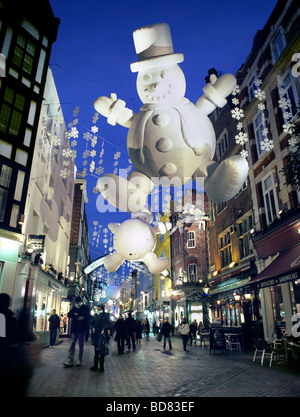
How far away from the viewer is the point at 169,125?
3.95 meters

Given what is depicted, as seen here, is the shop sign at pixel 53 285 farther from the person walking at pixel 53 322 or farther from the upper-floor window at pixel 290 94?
the upper-floor window at pixel 290 94

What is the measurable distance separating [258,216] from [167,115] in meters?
10.7

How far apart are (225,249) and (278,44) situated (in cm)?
1139

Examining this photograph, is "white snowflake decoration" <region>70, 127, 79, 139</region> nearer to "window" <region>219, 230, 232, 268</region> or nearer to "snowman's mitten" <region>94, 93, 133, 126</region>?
"snowman's mitten" <region>94, 93, 133, 126</region>

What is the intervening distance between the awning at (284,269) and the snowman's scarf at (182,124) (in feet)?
19.8

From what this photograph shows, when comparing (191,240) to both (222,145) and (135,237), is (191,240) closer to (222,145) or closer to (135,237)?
(222,145)

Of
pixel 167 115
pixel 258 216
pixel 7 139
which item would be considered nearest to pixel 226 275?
pixel 258 216

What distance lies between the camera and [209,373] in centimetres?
672

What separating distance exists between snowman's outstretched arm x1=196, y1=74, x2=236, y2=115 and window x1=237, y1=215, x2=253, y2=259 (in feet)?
38.0

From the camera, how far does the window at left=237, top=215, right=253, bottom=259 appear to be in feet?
49.5

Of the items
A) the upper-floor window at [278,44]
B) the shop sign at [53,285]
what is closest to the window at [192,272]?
the shop sign at [53,285]

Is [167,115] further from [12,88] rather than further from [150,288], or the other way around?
[150,288]

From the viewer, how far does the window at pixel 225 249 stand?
17489mm

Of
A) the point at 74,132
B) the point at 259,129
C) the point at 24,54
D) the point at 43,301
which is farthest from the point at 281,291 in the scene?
the point at 24,54
